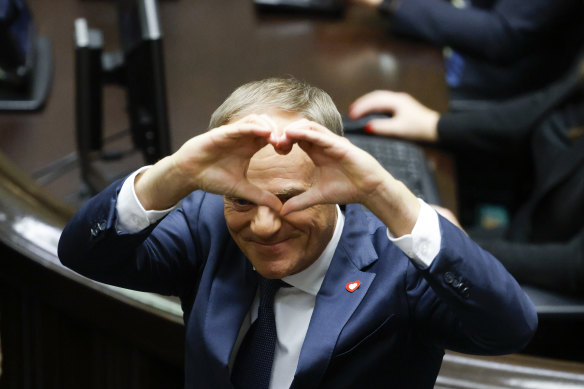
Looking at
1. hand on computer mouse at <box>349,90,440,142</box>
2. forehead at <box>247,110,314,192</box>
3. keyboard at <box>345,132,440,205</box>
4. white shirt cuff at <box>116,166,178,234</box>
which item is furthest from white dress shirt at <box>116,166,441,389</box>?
hand on computer mouse at <box>349,90,440,142</box>

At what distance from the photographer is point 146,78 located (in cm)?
152

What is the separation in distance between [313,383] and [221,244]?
214 mm

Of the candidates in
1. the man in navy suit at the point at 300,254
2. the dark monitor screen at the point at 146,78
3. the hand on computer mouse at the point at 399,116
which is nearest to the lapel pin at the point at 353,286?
the man in navy suit at the point at 300,254

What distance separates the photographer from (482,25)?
2.49 m

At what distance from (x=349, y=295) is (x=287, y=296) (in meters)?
0.09

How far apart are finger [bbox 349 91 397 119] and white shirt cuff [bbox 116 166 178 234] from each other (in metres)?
1.17

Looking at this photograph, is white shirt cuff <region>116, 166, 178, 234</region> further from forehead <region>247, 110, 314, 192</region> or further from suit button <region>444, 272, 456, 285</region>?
suit button <region>444, 272, 456, 285</region>

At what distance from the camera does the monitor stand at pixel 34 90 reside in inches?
80.3

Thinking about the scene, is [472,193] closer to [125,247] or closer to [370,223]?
[370,223]

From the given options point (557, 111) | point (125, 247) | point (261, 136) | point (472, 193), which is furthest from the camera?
point (472, 193)

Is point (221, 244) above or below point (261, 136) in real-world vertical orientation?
below

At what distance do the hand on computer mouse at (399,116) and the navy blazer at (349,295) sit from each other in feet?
3.30

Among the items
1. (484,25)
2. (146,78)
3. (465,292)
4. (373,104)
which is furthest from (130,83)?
(484,25)

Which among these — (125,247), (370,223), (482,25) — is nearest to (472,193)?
(482,25)
